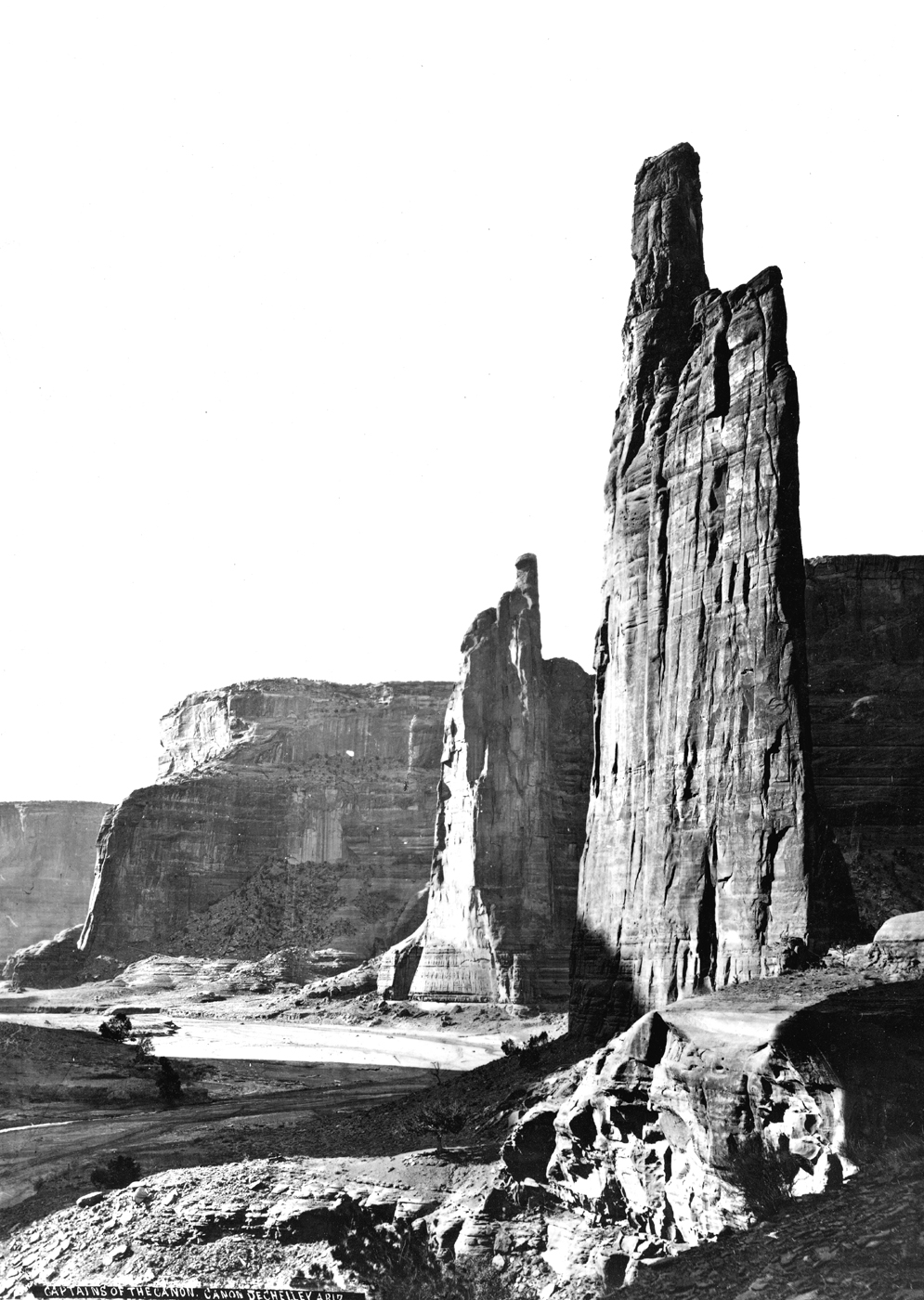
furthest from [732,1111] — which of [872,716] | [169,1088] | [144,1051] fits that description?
[872,716]

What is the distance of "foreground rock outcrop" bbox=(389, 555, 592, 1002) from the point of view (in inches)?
2509

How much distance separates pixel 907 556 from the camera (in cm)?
6194

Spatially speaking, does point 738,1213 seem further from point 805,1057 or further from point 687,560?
point 687,560

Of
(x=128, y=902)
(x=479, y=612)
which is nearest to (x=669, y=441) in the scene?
(x=479, y=612)

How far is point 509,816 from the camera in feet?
224

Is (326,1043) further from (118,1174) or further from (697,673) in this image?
(697,673)

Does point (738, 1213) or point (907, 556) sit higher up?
point (907, 556)

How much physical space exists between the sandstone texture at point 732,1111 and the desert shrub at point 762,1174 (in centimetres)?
1

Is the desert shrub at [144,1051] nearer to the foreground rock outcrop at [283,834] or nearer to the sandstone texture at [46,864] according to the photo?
the foreground rock outcrop at [283,834]

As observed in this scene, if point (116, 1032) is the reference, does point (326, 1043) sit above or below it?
below

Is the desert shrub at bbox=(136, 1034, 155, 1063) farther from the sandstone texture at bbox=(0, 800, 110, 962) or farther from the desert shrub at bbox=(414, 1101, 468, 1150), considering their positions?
the sandstone texture at bbox=(0, 800, 110, 962)

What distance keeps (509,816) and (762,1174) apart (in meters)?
55.4

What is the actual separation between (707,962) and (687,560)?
298 inches
